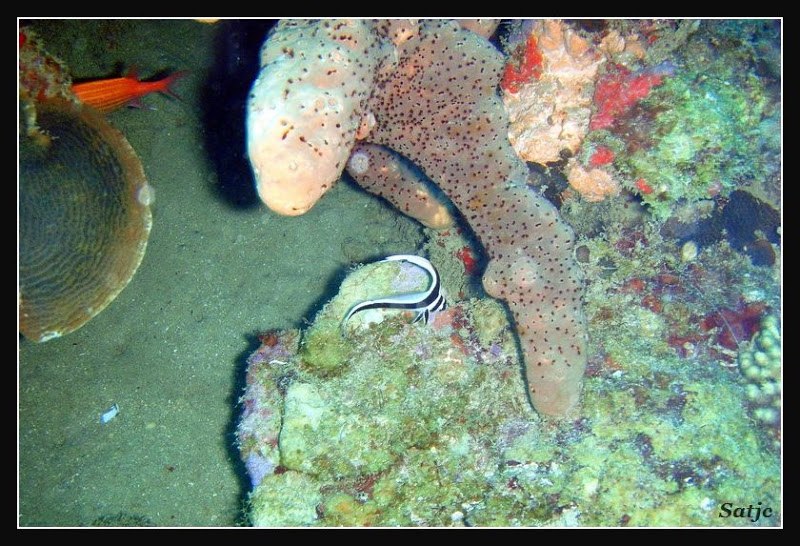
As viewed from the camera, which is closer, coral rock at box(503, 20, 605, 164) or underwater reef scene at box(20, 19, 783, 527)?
underwater reef scene at box(20, 19, 783, 527)

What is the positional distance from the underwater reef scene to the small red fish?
2769 mm

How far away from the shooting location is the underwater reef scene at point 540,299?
309 cm

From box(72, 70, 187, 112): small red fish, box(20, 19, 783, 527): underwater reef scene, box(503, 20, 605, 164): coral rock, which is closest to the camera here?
box(20, 19, 783, 527): underwater reef scene

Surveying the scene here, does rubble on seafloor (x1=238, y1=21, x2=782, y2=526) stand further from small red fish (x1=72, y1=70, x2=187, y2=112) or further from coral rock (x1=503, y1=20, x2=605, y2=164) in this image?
small red fish (x1=72, y1=70, x2=187, y2=112)

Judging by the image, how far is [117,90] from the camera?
4.80m

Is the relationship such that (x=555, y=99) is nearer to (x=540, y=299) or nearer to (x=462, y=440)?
(x=540, y=299)

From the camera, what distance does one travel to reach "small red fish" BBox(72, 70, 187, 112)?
4.47m

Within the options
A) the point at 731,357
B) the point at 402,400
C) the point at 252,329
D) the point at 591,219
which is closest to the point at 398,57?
the point at 591,219

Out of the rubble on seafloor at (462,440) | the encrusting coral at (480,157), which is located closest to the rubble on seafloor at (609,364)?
the rubble on seafloor at (462,440)

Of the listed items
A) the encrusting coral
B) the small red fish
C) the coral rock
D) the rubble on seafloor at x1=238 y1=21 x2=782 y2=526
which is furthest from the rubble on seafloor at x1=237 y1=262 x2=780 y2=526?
the small red fish

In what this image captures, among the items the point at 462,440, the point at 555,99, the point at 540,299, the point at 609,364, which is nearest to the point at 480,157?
the point at 555,99

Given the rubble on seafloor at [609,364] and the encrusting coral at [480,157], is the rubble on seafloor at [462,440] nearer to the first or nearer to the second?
the rubble on seafloor at [609,364]

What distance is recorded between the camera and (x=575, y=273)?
3527 mm

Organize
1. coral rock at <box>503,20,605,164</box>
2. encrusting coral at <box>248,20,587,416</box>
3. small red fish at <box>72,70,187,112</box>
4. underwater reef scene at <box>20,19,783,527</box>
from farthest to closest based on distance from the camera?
small red fish at <box>72,70,187,112</box>, coral rock at <box>503,20,605,164</box>, encrusting coral at <box>248,20,587,416</box>, underwater reef scene at <box>20,19,783,527</box>
